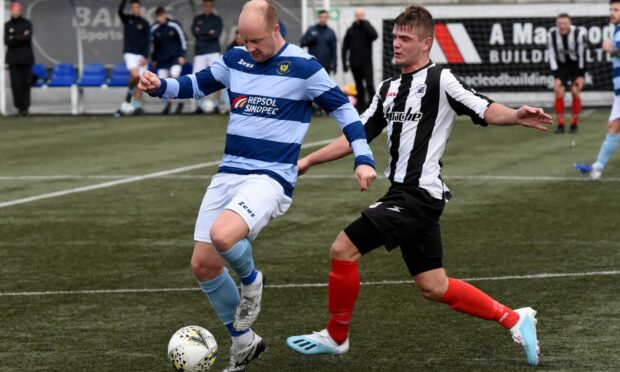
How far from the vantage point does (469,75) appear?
27.2 m

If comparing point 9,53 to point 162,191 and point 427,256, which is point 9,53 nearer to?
point 162,191

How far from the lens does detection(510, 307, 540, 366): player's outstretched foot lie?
671 cm

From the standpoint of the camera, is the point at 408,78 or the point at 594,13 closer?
the point at 408,78

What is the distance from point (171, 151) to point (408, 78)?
1241 cm

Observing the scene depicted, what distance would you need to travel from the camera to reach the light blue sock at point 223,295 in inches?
266

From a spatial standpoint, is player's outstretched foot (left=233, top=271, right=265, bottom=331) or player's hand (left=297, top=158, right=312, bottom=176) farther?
player's hand (left=297, top=158, right=312, bottom=176)

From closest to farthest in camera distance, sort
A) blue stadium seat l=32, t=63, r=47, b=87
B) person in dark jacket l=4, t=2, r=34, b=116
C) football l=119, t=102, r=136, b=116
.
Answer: person in dark jacket l=4, t=2, r=34, b=116, football l=119, t=102, r=136, b=116, blue stadium seat l=32, t=63, r=47, b=87

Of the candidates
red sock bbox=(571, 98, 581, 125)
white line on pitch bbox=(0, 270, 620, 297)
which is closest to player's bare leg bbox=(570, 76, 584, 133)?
red sock bbox=(571, 98, 581, 125)

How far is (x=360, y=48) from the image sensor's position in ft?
83.0

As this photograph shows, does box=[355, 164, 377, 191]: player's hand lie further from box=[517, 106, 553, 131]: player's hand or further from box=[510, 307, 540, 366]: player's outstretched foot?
box=[510, 307, 540, 366]: player's outstretched foot

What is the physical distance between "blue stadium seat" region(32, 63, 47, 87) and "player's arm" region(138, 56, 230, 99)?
21.5 metres

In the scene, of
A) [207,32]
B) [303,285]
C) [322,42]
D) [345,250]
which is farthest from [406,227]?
[207,32]

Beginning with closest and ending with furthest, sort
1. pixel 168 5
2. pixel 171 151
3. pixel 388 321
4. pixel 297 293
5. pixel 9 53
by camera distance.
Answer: pixel 388 321 < pixel 297 293 < pixel 171 151 < pixel 9 53 < pixel 168 5

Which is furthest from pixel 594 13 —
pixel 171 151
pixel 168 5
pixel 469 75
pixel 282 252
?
pixel 282 252
